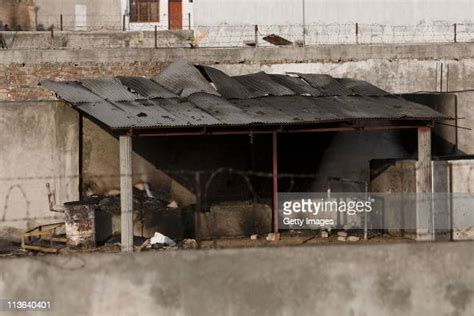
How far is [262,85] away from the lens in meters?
18.3

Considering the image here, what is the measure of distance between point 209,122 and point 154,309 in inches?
177

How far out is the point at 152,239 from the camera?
16.7 m

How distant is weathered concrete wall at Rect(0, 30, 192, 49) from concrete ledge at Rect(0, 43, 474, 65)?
5.79 meters

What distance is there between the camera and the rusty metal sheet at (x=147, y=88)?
17.2 m

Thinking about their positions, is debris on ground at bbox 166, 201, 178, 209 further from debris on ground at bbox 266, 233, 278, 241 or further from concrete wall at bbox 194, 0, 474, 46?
concrete wall at bbox 194, 0, 474, 46

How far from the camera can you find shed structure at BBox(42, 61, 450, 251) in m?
15.4

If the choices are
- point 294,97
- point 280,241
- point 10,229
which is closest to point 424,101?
point 294,97

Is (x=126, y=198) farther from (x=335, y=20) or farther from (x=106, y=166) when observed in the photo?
(x=335, y=20)

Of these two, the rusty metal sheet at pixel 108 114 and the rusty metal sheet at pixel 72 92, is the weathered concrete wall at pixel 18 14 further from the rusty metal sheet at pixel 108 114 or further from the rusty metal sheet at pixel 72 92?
the rusty metal sheet at pixel 108 114

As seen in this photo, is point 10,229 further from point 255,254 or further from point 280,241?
point 255,254

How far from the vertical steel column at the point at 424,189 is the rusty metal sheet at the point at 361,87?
2.28m

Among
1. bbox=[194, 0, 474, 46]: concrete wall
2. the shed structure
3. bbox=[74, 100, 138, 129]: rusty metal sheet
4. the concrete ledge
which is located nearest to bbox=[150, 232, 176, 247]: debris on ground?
the shed structure

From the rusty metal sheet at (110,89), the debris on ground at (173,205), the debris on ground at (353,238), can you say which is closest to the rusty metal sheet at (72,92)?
the rusty metal sheet at (110,89)

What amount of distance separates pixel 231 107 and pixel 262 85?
75.5 inches
